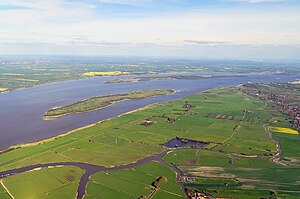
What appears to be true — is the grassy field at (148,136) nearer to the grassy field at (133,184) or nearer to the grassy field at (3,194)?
the grassy field at (133,184)

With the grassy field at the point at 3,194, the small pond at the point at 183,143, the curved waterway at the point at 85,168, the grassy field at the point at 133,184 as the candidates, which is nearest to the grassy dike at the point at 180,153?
the grassy field at the point at 133,184

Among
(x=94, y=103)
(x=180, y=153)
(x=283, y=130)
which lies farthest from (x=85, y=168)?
(x=94, y=103)

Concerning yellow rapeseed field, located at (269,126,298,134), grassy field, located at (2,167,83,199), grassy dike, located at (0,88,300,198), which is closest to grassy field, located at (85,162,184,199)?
grassy dike, located at (0,88,300,198)

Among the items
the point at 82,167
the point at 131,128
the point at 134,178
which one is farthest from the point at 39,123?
the point at 134,178

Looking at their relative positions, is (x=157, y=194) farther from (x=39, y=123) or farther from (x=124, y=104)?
(x=124, y=104)

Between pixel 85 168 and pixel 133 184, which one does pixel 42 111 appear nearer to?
pixel 85 168

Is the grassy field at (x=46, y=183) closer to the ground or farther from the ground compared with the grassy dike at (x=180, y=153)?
closer to the ground

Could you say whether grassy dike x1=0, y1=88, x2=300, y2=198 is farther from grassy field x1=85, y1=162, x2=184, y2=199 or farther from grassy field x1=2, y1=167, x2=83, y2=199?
grassy field x1=2, y1=167, x2=83, y2=199

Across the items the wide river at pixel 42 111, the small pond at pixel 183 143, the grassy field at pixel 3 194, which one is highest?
the wide river at pixel 42 111
